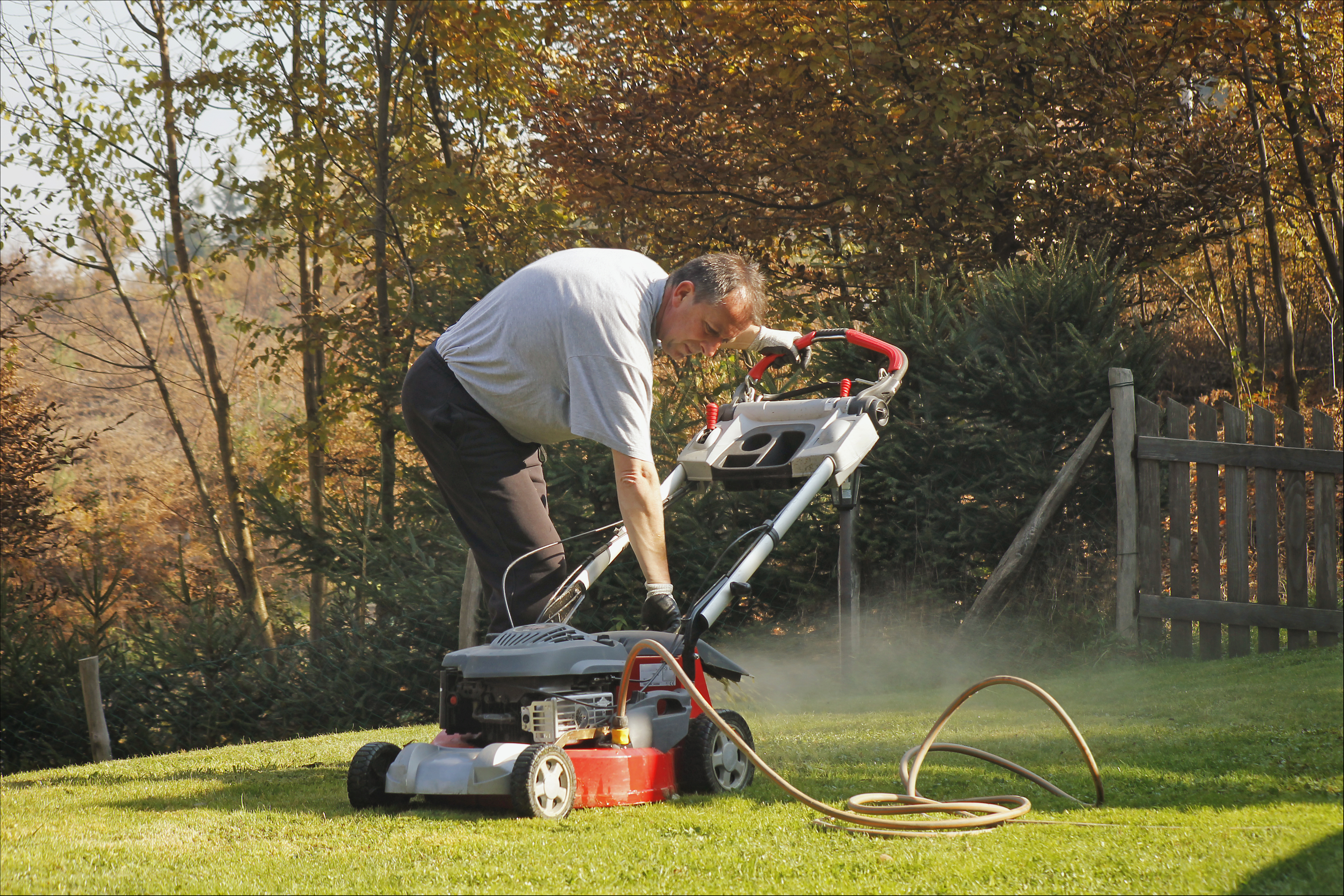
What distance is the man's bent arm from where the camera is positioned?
3.33 m

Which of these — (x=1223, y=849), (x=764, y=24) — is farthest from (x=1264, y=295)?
(x=1223, y=849)

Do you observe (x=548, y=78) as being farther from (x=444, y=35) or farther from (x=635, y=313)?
(x=635, y=313)

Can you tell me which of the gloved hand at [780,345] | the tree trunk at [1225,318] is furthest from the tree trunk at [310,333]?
the tree trunk at [1225,318]

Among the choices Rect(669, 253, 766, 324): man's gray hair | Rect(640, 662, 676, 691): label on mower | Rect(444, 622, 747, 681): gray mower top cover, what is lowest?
Rect(640, 662, 676, 691): label on mower

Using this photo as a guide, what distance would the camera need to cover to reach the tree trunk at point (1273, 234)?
8773 millimetres

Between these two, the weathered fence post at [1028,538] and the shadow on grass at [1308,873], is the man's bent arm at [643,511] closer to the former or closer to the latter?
the shadow on grass at [1308,873]

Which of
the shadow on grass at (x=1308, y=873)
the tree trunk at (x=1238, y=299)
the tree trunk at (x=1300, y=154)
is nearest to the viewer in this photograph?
the shadow on grass at (x=1308, y=873)

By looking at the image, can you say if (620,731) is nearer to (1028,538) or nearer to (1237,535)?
(1028,538)

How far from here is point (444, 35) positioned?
10180 millimetres

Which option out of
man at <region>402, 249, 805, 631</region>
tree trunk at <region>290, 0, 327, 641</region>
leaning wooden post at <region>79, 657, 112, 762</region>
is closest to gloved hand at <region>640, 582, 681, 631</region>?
man at <region>402, 249, 805, 631</region>

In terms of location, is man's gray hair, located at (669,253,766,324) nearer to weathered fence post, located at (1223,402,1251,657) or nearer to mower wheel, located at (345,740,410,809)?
mower wheel, located at (345,740,410,809)

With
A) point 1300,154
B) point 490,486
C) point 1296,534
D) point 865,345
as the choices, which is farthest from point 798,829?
point 1300,154

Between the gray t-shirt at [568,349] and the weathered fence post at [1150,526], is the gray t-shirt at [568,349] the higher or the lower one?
the higher one

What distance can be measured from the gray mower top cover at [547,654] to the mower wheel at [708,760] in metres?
0.21
